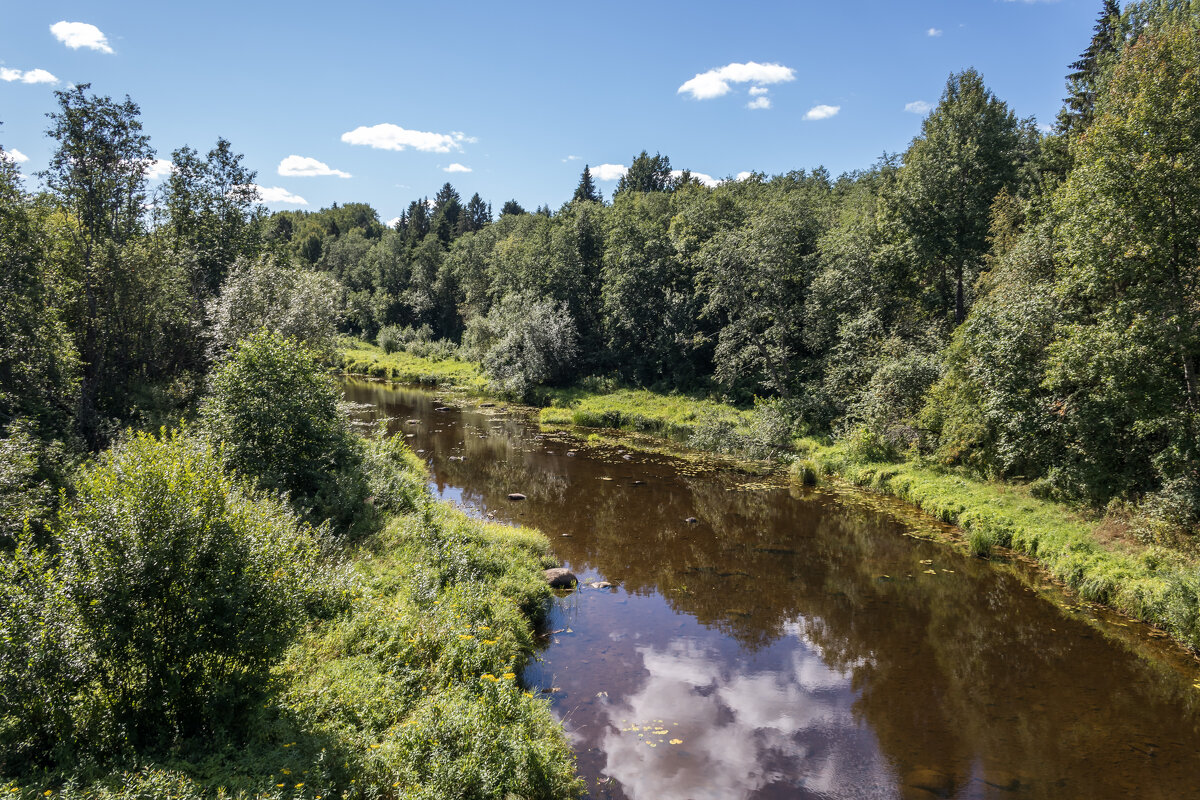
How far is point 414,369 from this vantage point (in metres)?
64.5

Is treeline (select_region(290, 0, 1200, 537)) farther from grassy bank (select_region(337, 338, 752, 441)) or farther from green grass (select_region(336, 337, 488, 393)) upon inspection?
green grass (select_region(336, 337, 488, 393))

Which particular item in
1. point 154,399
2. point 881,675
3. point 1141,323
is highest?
point 1141,323

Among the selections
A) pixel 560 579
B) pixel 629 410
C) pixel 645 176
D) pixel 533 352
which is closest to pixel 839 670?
pixel 560 579

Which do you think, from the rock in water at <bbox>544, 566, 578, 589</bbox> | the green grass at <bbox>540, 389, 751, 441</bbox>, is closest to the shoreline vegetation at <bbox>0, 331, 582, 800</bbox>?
the rock in water at <bbox>544, 566, 578, 589</bbox>

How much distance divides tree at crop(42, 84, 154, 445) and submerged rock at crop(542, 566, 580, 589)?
17.8 m

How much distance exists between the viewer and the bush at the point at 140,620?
7.53 metres

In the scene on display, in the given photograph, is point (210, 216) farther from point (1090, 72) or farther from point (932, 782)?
point (1090, 72)

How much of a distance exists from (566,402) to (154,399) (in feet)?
89.3

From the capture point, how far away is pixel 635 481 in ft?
91.0

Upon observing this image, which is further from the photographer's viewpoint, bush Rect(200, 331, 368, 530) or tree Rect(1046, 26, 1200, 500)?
bush Rect(200, 331, 368, 530)

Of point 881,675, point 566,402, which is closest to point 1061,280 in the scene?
point 881,675

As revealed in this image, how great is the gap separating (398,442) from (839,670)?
18138 mm

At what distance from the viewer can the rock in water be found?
16656mm

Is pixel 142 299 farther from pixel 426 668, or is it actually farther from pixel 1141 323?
pixel 1141 323
